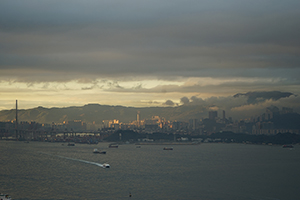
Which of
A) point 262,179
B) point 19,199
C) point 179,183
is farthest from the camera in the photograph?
point 262,179

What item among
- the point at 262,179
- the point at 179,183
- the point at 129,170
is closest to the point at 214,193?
the point at 179,183

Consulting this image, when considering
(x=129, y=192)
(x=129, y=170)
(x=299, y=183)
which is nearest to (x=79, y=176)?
(x=129, y=170)

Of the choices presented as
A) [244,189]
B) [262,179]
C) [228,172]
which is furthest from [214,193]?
[228,172]

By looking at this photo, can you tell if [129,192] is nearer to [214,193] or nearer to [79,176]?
[214,193]

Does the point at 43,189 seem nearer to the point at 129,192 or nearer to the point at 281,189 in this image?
the point at 129,192

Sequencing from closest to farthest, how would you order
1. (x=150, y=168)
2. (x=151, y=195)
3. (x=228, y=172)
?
(x=151, y=195) → (x=228, y=172) → (x=150, y=168)

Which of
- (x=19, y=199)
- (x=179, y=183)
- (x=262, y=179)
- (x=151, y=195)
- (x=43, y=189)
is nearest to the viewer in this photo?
(x=19, y=199)

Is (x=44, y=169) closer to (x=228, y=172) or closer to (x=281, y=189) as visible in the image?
Result: (x=228, y=172)

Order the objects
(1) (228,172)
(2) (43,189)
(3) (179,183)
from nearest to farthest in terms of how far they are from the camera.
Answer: (2) (43,189), (3) (179,183), (1) (228,172)

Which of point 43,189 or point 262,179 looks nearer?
point 43,189
